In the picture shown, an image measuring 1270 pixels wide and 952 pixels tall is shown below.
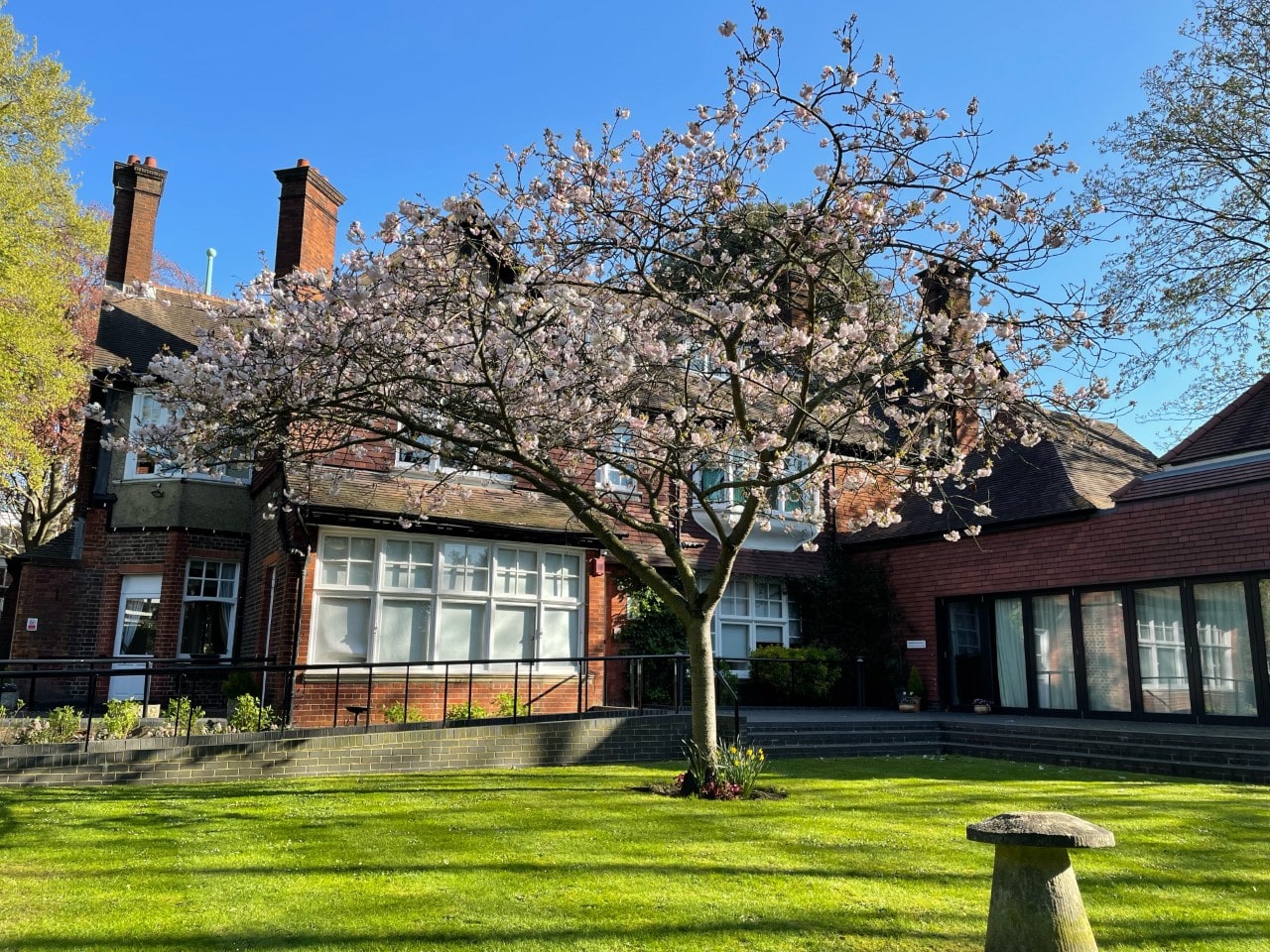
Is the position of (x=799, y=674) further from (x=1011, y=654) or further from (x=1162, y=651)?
(x=1162, y=651)

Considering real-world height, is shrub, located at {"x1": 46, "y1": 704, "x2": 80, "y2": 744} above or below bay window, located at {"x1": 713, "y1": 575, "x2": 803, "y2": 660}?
below

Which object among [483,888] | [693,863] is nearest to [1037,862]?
[693,863]

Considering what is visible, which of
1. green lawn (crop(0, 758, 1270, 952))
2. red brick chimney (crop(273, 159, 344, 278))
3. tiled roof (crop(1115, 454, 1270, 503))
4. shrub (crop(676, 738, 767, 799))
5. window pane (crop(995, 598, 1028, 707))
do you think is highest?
red brick chimney (crop(273, 159, 344, 278))

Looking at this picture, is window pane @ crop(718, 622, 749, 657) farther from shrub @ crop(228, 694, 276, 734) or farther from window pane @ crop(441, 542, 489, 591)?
shrub @ crop(228, 694, 276, 734)

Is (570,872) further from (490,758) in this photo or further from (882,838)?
(490,758)

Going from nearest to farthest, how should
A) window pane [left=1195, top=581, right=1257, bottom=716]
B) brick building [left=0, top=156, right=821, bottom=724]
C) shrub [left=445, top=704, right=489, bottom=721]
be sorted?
window pane [left=1195, top=581, right=1257, bottom=716] < shrub [left=445, top=704, right=489, bottom=721] < brick building [left=0, top=156, right=821, bottom=724]

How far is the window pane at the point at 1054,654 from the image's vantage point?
15055 mm

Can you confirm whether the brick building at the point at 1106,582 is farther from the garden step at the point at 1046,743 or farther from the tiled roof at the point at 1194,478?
the garden step at the point at 1046,743

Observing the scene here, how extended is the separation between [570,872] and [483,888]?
0.59 m

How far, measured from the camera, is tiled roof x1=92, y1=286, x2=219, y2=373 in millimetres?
16281

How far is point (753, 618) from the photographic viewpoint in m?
18.2

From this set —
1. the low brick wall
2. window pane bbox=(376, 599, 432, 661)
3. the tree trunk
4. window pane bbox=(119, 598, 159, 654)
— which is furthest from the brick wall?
window pane bbox=(119, 598, 159, 654)

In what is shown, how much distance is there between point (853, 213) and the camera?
7496 mm

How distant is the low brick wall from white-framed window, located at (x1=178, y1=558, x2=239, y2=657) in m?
6.65
